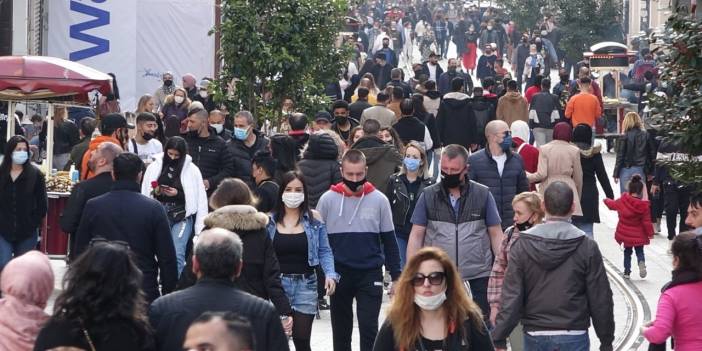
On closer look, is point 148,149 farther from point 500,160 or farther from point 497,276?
point 497,276

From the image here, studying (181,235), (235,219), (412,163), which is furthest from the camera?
(412,163)

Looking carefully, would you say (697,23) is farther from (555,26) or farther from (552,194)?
(555,26)

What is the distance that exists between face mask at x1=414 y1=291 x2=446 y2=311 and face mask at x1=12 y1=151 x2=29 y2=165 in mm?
7273

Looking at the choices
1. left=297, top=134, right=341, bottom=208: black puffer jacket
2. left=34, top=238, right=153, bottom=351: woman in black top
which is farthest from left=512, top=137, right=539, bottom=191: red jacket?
left=34, top=238, right=153, bottom=351: woman in black top

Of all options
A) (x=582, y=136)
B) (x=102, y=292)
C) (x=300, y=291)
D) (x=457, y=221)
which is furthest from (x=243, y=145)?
(x=102, y=292)

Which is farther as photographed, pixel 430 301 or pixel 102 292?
pixel 430 301

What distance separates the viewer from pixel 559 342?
9359 mm

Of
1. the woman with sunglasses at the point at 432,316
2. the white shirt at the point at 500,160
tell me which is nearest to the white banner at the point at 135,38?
→ the white shirt at the point at 500,160

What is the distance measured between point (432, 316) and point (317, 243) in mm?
3629

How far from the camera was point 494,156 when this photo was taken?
13828 millimetres

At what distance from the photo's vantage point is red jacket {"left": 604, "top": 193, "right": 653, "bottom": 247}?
1694 cm

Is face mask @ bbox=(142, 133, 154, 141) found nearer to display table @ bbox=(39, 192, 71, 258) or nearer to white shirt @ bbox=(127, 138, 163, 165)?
white shirt @ bbox=(127, 138, 163, 165)

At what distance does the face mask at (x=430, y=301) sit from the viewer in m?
7.29

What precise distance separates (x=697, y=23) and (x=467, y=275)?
2.40 metres
